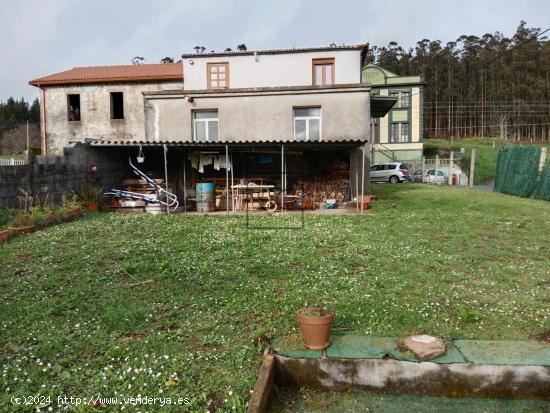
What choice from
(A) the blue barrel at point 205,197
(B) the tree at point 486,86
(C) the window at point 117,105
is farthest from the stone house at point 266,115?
(B) the tree at point 486,86

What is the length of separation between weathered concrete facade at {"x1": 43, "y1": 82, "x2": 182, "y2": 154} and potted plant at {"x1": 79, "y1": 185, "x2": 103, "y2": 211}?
10.0 meters

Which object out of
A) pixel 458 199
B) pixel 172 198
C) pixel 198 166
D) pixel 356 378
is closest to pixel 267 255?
pixel 356 378

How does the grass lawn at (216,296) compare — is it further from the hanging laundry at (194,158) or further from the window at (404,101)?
the window at (404,101)

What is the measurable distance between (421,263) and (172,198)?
10599 mm

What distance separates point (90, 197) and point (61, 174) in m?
1.17

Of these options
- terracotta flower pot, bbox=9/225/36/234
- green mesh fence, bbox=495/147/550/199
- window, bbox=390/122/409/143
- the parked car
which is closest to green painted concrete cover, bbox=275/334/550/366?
terracotta flower pot, bbox=9/225/36/234

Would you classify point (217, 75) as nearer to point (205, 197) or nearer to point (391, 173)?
point (205, 197)

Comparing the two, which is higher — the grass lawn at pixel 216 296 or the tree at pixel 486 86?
the tree at pixel 486 86

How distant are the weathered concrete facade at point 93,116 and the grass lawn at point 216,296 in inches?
592

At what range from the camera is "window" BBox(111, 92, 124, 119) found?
80.0 ft

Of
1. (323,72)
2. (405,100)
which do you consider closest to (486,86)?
(405,100)

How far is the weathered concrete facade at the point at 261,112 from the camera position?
56.9ft

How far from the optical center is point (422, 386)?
12.0 feet

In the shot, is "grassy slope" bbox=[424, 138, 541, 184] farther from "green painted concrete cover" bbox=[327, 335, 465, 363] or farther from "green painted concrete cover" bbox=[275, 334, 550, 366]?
"green painted concrete cover" bbox=[327, 335, 465, 363]
